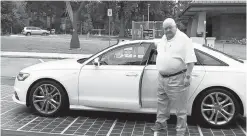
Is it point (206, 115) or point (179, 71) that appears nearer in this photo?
point (179, 71)

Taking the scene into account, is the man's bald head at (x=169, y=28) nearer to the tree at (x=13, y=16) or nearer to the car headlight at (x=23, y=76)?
the car headlight at (x=23, y=76)

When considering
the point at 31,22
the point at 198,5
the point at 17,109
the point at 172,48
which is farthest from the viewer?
the point at 31,22

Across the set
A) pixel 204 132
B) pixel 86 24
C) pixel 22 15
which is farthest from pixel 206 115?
pixel 22 15

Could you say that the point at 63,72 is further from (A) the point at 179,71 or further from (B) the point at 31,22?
(B) the point at 31,22

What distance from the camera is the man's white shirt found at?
4865 millimetres

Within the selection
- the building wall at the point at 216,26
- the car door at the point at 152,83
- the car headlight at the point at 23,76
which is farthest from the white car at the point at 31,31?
the car door at the point at 152,83

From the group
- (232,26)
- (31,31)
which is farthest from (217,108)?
(31,31)

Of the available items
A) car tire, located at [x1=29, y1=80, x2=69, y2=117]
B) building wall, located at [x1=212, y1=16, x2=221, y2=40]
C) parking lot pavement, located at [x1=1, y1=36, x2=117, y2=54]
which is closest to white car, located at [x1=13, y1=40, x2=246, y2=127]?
car tire, located at [x1=29, y1=80, x2=69, y2=117]

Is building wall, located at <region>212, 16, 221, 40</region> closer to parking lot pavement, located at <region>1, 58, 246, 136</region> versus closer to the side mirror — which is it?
parking lot pavement, located at <region>1, 58, 246, 136</region>

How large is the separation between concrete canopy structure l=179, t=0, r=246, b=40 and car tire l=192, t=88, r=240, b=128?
2452 centimetres

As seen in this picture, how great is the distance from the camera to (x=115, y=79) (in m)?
5.79

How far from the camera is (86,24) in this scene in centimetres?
6431

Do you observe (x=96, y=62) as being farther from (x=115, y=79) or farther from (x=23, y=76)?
(x=23, y=76)

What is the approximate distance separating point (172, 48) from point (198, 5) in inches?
1009
